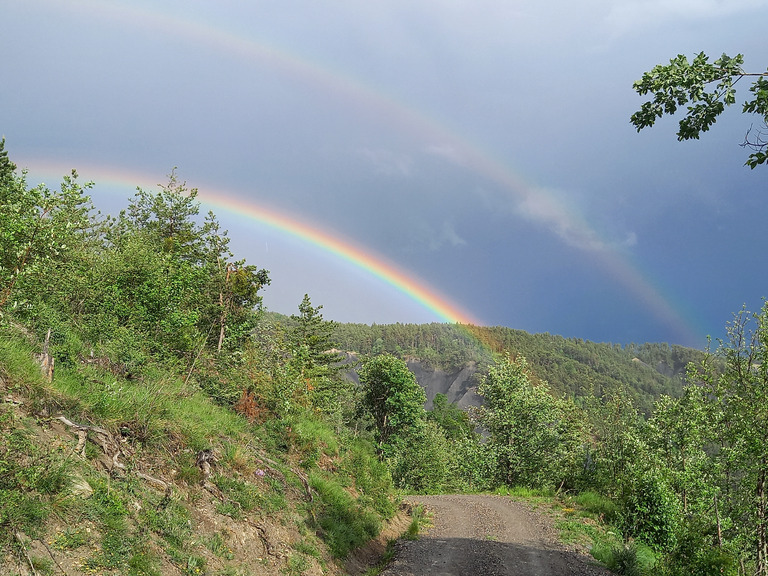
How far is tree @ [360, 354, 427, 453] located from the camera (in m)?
40.6

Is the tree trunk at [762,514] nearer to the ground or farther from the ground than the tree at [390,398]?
farther from the ground

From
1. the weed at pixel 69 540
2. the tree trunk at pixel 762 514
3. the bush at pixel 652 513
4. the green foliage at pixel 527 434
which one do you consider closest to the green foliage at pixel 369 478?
the bush at pixel 652 513

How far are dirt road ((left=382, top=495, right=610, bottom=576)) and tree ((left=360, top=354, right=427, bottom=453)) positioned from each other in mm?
19845

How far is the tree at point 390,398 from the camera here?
40625mm

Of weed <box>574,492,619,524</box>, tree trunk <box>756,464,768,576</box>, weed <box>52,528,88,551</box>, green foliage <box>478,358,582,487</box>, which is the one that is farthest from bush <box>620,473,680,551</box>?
green foliage <box>478,358,582,487</box>

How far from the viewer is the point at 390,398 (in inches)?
1590

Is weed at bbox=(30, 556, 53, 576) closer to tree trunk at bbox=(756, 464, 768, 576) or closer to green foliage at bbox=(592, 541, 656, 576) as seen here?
green foliage at bbox=(592, 541, 656, 576)

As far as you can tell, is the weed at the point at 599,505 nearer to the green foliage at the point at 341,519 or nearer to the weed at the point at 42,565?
the green foliage at the point at 341,519

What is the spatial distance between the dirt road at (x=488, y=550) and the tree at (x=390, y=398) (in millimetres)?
19845

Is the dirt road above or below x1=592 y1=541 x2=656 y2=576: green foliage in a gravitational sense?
below

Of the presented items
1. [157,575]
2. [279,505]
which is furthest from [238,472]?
[157,575]

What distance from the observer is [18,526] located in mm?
4918

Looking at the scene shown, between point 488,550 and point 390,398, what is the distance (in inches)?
1038

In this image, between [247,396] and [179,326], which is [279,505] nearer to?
[247,396]
